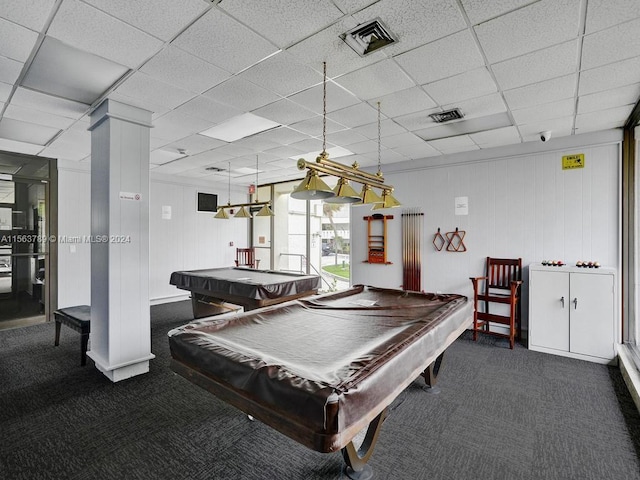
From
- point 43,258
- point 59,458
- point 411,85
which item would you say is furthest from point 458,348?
point 43,258

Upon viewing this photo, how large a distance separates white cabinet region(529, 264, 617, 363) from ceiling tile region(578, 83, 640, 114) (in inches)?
69.8

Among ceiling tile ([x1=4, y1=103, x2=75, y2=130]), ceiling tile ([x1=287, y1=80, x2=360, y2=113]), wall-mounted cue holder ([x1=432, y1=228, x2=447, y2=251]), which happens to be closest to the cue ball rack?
wall-mounted cue holder ([x1=432, y1=228, x2=447, y2=251])

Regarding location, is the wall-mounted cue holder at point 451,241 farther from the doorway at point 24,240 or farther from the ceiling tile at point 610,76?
the doorway at point 24,240

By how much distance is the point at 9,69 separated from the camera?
8.39 feet

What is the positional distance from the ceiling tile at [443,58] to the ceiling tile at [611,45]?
68 cm

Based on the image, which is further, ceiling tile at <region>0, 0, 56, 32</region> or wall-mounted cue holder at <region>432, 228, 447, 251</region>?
wall-mounted cue holder at <region>432, 228, 447, 251</region>

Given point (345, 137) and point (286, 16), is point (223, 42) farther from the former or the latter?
point (345, 137)

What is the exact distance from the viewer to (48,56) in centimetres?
240

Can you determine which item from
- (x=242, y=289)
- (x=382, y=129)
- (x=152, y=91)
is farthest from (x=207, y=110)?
(x=242, y=289)

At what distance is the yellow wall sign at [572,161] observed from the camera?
4122mm

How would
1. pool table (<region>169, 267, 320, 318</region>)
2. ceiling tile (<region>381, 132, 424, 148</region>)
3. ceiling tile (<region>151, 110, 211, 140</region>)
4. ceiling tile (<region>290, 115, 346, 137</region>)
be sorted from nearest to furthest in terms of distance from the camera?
ceiling tile (<region>151, 110, 211, 140</region>), ceiling tile (<region>290, 115, 346, 137</region>), pool table (<region>169, 267, 320, 318</region>), ceiling tile (<region>381, 132, 424, 148</region>)

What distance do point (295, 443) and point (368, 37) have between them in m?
2.81

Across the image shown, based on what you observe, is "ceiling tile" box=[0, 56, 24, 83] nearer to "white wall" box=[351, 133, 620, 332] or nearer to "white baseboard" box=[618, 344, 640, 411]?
"white wall" box=[351, 133, 620, 332]

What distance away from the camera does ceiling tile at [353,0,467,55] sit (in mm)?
1875
